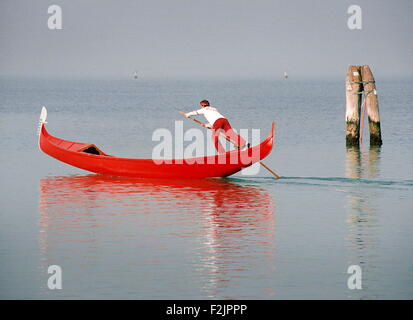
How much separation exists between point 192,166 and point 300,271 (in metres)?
8.94

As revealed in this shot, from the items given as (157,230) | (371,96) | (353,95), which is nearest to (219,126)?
(157,230)

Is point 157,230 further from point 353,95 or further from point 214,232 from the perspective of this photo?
point 353,95

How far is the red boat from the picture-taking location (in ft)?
75.6

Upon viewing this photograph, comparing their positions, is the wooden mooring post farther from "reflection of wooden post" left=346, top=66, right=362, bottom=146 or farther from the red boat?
the red boat

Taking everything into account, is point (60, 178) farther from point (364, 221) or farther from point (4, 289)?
point (4, 289)

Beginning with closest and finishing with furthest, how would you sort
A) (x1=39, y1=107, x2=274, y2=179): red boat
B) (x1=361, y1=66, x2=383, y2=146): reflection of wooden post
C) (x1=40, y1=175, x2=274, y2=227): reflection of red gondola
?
(x1=40, y1=175, x2=274, y2=227): reflection of red gondola
(x1=39, y1=107, x2=274, y2=179): red boat
(x1=361, y1=66, x2=383, y2=146): reflection of wooden post

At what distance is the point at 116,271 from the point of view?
1504cm

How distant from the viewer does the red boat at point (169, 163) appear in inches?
907

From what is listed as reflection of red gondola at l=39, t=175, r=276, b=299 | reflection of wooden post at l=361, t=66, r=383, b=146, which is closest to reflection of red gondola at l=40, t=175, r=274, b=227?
reflection of red gondola at l=39, t=175, r=276, b=299

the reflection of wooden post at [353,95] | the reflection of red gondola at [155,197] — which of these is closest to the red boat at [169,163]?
the reflection of red gondola at [155,197]

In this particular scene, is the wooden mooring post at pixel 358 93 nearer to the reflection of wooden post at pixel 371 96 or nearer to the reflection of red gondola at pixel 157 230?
the reflection of wooden post at pixel 371 96

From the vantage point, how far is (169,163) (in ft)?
77.4
